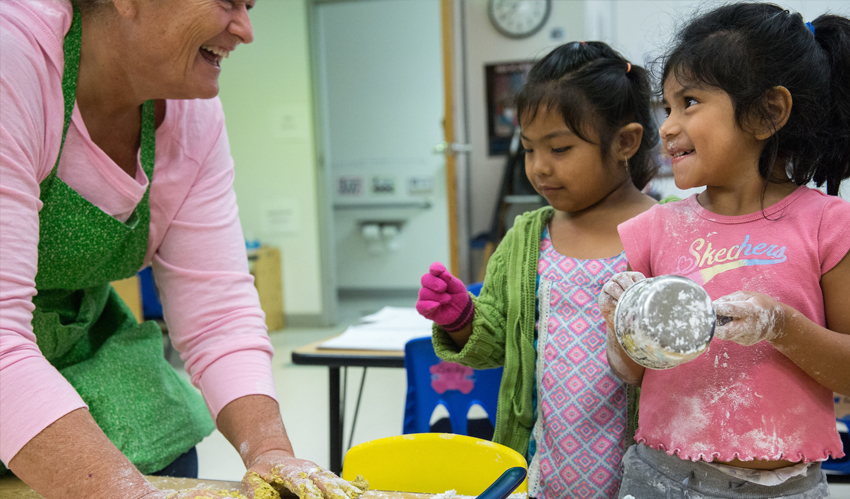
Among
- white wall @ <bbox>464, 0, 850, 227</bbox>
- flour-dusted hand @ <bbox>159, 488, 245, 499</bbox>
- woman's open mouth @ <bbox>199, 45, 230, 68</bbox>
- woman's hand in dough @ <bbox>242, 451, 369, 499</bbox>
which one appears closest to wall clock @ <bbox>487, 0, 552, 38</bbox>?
white wall @ <bbox>464, 0, 850, 227</bbox>

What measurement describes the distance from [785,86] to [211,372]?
892mm

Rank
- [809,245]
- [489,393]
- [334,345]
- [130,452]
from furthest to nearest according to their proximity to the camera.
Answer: [334,345], [489,393], [130,452], [809,245]

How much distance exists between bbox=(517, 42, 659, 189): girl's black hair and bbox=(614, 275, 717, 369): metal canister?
530mm

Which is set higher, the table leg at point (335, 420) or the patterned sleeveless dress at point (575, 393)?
the patterned sleeveless dress at point (575, 393)

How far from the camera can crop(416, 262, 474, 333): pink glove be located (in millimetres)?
1053

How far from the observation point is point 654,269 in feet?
2.95

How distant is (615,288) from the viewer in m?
0.77

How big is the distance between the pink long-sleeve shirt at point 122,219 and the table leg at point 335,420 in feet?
2.05

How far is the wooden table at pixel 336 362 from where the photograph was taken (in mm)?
1555

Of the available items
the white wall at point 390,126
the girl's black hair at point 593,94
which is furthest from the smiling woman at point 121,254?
the white wall at point 390,126

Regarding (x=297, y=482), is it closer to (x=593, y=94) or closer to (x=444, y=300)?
(x=444, y=300)

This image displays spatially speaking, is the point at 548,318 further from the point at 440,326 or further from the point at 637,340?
the point at 637,340

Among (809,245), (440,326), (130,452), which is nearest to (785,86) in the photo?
(809,245)

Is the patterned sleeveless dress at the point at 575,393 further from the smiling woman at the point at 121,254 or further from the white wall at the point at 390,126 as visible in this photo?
the white wall at the point at 390,126
